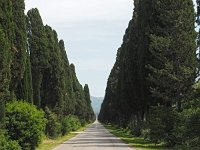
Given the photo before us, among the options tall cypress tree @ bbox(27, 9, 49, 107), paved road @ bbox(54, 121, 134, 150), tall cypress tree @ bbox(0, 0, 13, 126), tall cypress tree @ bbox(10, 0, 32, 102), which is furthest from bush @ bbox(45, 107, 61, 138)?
tall cypress tree @ bbox(0, 0, 13, 126)

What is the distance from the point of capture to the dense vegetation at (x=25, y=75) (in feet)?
74.5

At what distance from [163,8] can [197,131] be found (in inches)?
515

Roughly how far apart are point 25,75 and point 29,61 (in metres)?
2.46

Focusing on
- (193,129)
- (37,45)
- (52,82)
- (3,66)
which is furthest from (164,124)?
(52,82)

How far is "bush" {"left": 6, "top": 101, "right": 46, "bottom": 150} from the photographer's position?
25.5 m

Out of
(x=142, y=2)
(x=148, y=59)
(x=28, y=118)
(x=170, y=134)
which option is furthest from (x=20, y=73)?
(x=142, y=2)

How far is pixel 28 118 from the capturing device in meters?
26.0

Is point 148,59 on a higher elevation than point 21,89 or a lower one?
higher

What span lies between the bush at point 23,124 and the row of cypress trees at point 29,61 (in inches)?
31.5

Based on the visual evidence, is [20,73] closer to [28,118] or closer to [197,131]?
[28,118]

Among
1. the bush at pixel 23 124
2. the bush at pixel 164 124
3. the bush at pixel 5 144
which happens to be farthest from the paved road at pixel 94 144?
the bush at pixel 5 144

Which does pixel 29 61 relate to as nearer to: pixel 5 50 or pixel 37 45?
pixel 5 50

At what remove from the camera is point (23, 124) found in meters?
25.7

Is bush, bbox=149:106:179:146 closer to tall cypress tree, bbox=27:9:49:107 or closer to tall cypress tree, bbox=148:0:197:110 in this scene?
tall cypress tree, bbox=148:0:197:110
